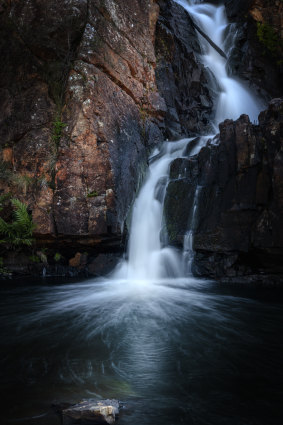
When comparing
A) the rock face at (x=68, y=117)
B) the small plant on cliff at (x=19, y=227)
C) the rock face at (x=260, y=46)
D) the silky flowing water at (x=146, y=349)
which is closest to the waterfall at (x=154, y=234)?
the silky flowing water at (x=146, y=349)

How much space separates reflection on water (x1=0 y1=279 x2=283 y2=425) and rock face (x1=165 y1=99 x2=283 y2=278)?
1948 mm

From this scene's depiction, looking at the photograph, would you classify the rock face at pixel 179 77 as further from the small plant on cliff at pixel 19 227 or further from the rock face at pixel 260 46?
the small plant on cliff at pixel 19 227

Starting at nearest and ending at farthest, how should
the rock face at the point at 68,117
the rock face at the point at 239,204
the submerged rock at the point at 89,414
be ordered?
1. the submerged rock at the point at 89,414
2. the rock face at the point at 239,204
3. the rock face at the point at 68,117

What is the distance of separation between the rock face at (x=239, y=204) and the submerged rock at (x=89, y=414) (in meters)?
6.62

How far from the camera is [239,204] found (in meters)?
7.84

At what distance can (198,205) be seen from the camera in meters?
8.58

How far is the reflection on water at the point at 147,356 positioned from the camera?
209cm

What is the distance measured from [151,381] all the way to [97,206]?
5488 mm

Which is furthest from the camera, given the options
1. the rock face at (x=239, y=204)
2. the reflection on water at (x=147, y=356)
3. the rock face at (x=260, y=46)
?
the rock face at (x=260, y=46)

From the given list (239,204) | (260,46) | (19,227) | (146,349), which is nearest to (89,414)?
Answer: (146,349)

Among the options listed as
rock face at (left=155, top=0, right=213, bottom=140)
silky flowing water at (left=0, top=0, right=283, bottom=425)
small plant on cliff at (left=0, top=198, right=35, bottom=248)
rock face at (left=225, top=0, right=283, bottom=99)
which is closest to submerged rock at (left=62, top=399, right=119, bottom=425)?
silky flowing water at (left=0, top=0, right=283, bottom=425)

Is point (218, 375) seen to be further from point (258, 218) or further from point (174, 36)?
point (174, 36)

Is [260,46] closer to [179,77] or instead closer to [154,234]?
[179,77]

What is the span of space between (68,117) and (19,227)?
11.7 feet
